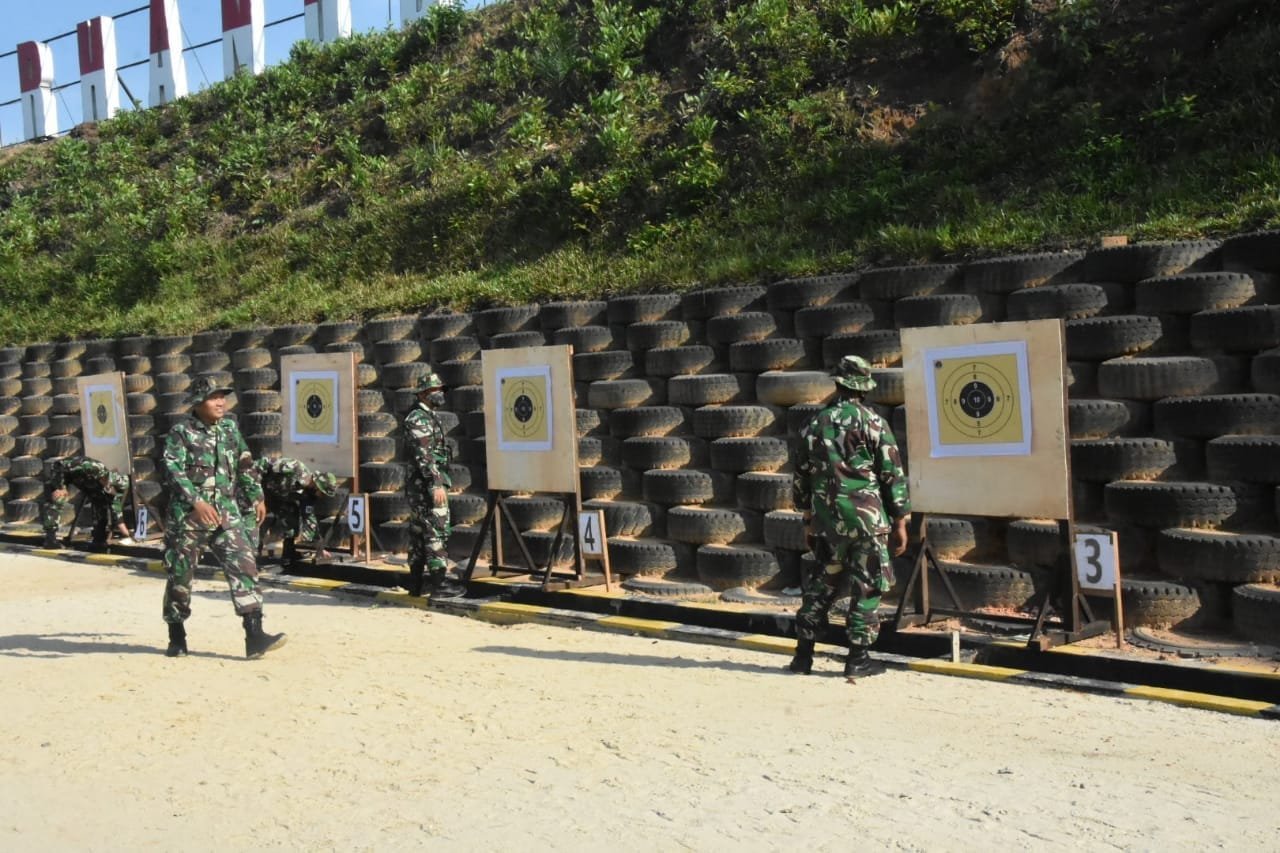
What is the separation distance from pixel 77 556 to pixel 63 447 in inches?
144

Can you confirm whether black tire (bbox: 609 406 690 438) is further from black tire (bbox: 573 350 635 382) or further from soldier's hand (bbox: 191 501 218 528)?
soldier's hand (bbox: 191 501 218 528)

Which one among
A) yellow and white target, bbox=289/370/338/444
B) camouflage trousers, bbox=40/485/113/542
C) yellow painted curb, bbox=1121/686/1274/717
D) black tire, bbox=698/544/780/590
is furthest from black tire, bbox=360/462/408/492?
yellow painted curb, bbox=1121/686/1274/717

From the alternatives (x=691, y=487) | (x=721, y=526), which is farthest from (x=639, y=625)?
(x=691, y=487)

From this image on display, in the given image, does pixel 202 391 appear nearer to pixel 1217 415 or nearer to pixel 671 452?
pixel 671 452

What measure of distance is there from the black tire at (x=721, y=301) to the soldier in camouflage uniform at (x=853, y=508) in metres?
4.98

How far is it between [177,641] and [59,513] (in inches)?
357

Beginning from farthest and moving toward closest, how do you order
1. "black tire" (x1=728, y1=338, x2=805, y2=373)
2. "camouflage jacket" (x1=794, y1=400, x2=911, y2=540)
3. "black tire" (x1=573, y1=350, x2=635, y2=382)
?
1. "black tire" (x1=573, y1=350, x2=635, y2=382)
2. "black tire" (x1=728, y1=338, x2=805, y2=373)
3. "camouflage jacket" (x1=794, y1=400, x2=911, y2=540)

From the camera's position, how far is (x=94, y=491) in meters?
16.9

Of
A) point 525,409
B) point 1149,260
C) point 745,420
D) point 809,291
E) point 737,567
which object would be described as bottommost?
point 737,567

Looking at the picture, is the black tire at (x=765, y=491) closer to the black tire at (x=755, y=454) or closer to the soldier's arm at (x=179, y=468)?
the black tire at (x=755, y=454)

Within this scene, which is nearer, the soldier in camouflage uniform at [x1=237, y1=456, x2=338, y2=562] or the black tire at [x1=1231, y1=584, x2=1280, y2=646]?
the black tire at [x1=1231, y1=584, x2=1280, y2=646]

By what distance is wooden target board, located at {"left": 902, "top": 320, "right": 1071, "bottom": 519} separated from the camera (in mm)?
8508

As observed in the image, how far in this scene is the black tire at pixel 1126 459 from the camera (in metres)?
9.34

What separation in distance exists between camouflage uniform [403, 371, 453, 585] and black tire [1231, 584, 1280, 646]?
6.73m
